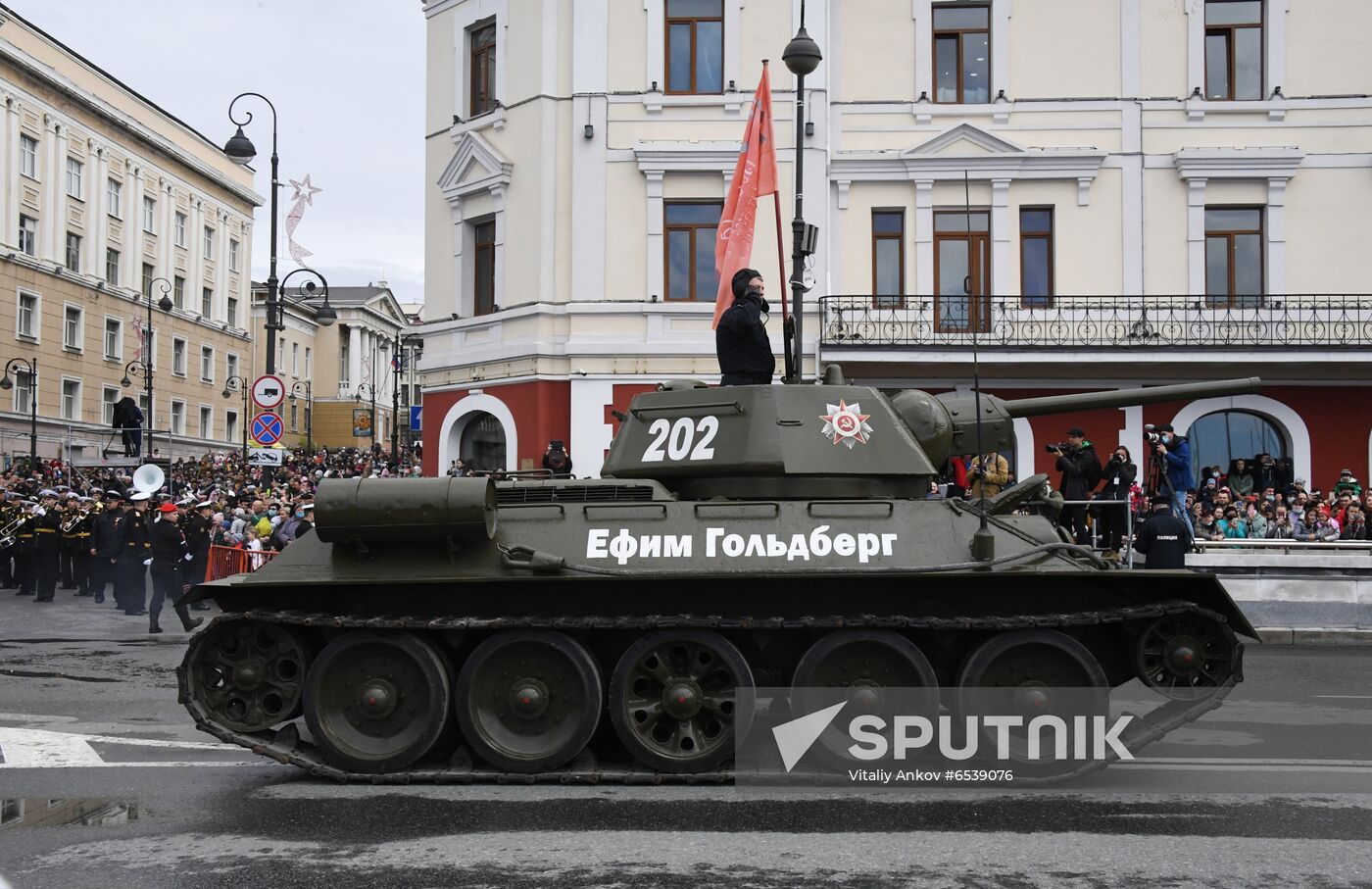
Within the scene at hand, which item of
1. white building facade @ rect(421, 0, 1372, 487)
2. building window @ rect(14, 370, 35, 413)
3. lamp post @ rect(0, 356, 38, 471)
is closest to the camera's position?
white building facade @ rect(421, 0, 1372, 487)

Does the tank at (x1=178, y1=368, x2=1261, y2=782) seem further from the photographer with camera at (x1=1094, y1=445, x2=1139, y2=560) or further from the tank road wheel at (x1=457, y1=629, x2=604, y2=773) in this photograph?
the photographer with camera at (x1=1094, y1=445, x2=1139, y2=560)

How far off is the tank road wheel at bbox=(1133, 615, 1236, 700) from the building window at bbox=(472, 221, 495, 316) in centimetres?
1816

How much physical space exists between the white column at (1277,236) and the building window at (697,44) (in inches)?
389

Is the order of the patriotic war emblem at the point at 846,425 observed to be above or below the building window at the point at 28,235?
below

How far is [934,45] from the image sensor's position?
80.1 feet

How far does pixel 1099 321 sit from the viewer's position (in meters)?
23.5

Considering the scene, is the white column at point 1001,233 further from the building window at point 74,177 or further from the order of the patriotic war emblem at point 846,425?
the building window at point 74,177

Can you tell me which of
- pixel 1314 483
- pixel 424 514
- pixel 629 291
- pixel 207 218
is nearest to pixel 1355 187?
pixel 1314 483

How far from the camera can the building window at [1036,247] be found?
24.1 meters

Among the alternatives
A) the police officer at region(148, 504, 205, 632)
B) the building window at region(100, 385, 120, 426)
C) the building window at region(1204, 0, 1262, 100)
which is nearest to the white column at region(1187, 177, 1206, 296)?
the building window at region(1204, 0, 1262, 100)

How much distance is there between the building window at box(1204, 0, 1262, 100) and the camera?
24031mm

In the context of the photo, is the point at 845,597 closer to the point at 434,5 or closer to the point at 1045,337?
the point at 1045,337

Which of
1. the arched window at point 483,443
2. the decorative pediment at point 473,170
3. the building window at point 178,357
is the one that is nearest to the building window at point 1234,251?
the decorative pediment at point 473,170

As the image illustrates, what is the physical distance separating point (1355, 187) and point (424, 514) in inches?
823
